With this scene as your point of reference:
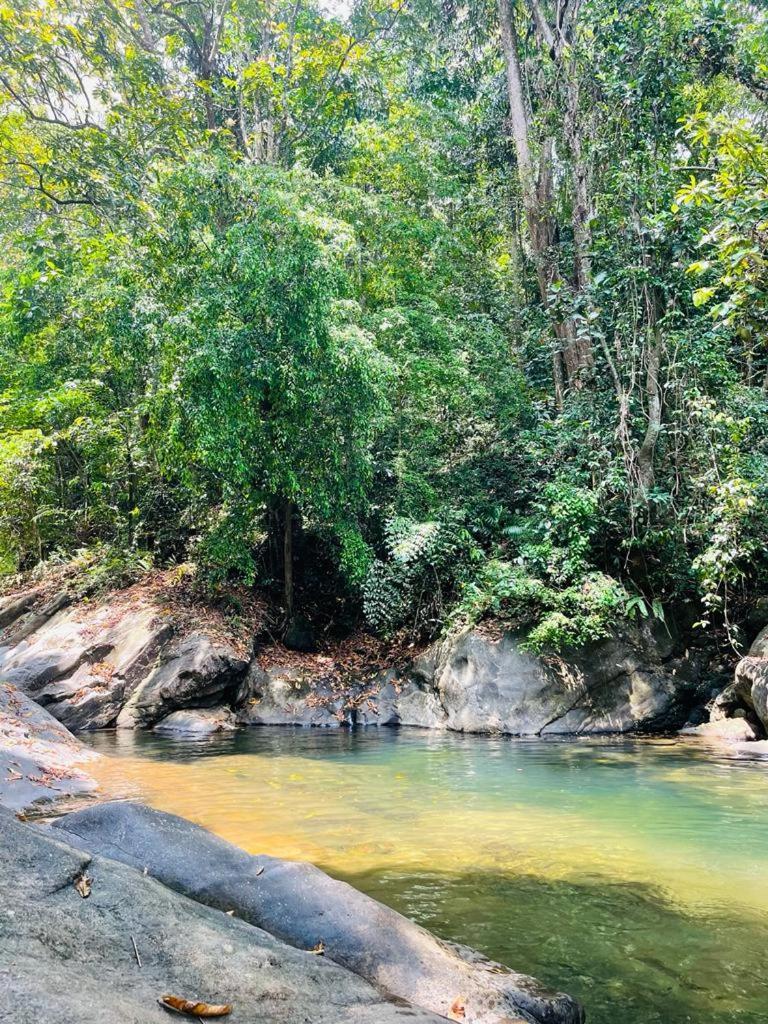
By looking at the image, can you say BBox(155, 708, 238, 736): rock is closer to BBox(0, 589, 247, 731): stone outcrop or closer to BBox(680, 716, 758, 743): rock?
A: BBox(0, 589, 247, 731): stone outcrop

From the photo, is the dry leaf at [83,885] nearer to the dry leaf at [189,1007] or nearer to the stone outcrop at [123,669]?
the dry leaf at [189,1007]

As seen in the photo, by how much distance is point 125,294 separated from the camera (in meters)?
13.1

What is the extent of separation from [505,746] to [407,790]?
2.97 meters

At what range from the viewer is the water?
133 inches

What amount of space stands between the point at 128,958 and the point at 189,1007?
334 millimetres

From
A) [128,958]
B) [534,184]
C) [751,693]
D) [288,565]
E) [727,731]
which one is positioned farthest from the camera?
[534,184]

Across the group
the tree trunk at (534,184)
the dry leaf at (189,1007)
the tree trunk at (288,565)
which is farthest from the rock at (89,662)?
the dry leaf at (189,1007)

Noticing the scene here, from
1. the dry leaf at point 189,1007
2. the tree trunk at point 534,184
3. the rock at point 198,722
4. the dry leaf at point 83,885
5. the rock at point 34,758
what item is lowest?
the rock at point 198,722

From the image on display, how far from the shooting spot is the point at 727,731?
971 cm

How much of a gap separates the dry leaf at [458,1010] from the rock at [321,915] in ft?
0.05

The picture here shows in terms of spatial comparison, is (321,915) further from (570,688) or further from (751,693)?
(570,688)

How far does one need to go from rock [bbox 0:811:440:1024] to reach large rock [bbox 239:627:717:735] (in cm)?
858

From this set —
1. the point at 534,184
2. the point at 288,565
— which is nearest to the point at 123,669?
the point at 288,565

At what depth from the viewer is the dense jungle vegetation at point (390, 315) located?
1173 centimetres
